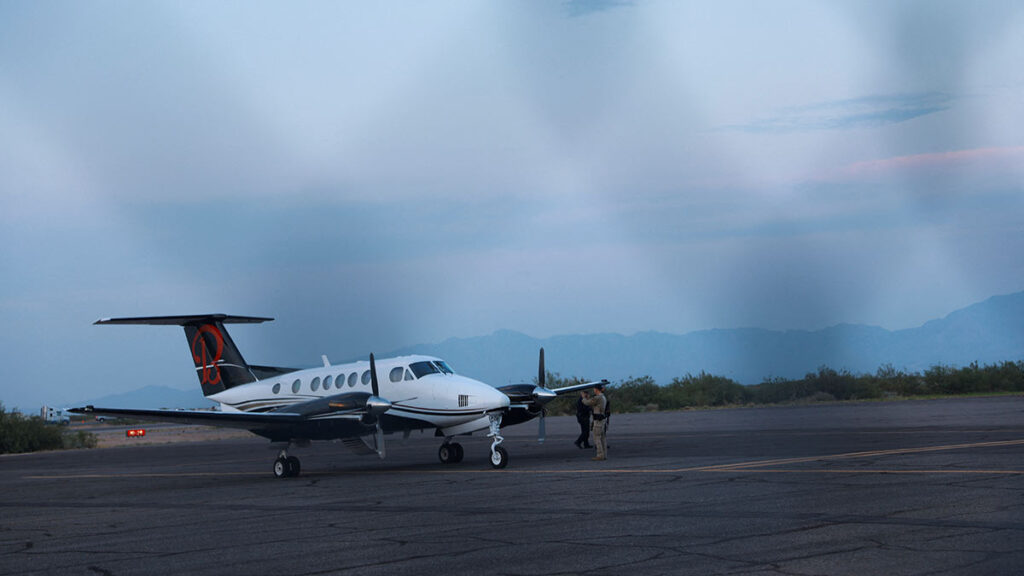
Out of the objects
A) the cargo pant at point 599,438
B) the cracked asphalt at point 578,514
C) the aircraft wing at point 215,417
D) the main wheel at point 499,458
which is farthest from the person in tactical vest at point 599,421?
the aircraft wing at point 215,417

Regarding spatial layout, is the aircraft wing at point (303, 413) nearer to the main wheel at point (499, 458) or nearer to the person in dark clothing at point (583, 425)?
the main wheel at point (499, 458)

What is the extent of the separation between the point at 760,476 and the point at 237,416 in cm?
1351

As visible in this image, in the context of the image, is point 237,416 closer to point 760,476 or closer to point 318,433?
point 318,433

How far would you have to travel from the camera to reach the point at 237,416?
83.1ft

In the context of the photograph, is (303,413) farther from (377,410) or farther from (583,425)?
(583,425)

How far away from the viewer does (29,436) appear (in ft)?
177

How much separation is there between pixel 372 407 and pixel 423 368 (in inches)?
82.4

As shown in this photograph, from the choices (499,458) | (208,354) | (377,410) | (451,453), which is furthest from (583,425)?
(208,354)

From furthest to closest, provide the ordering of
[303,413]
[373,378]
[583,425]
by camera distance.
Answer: [583,425] → [373,378] → [303,413]

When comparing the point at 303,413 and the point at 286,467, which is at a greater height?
the point at 303,413

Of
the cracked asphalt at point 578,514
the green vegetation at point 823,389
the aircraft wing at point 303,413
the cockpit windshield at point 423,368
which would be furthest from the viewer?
the green vegetation at point 823,389

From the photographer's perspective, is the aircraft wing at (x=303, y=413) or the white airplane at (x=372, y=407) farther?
the white airplane at (x=372, y=407)

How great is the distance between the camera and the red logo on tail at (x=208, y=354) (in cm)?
3184

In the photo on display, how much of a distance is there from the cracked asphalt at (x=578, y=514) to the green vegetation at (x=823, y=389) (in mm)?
37080
